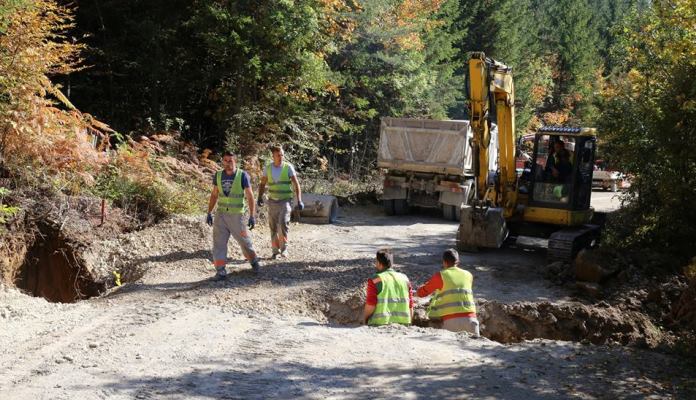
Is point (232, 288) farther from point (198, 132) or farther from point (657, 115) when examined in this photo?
point (198, 132)

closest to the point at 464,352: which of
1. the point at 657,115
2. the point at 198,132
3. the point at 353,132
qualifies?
the point at 657,115

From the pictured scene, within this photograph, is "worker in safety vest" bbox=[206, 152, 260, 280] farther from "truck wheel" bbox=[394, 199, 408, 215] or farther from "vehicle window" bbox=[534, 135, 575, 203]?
"truck wheel" bbox=[394, 199, 408, 215]

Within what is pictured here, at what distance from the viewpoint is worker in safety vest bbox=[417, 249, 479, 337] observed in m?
8.12

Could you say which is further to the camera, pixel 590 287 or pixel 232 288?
pixel 590 287

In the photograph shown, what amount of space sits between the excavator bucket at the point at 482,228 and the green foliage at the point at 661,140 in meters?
2.36

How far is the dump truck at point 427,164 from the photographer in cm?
1795

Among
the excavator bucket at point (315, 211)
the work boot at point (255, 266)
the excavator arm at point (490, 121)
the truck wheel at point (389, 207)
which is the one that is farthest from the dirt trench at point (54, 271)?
the truck wheel at point (389, 207)

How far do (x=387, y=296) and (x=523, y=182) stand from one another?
7.23 meters

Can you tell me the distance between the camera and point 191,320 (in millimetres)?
8383

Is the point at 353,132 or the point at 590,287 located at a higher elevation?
the point at 353,132

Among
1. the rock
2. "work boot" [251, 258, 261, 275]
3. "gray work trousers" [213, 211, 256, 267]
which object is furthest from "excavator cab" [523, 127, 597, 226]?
"gray work trousers" [213, 211, 256, 267]

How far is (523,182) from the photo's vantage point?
14328 millimetres

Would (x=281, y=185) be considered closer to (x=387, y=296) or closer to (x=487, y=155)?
(x=487, y=155)

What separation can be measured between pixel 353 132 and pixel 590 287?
1406 centimetres
